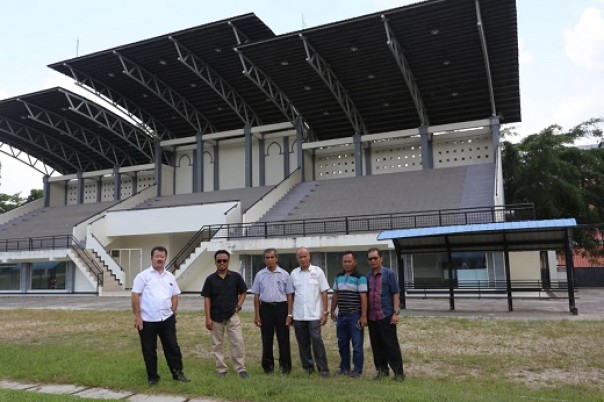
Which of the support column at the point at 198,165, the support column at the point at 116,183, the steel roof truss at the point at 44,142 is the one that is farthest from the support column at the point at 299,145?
the steel roof truss at the point at 44,142

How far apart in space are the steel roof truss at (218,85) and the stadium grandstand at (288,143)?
0.48 ft

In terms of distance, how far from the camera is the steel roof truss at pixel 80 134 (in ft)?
122

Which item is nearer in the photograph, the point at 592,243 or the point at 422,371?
the point at 422,371

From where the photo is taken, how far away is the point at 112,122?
1485 inches

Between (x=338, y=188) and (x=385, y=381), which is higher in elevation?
(x=338, y=188)

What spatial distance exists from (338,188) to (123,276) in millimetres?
13700

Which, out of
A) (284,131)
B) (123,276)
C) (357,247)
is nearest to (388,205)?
(357,247)

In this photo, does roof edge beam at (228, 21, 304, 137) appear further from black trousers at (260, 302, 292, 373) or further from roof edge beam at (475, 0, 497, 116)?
black trousers at (260, 302, 292, 373)

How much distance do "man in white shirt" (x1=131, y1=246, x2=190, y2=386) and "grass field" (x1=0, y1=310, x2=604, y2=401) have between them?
286mm

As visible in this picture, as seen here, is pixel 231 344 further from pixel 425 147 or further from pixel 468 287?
pixel 425 147

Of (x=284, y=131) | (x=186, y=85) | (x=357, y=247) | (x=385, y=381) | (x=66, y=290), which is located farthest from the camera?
(x=284, y=131)

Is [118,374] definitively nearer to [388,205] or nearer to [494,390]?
[494,390]

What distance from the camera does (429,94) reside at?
100 feet

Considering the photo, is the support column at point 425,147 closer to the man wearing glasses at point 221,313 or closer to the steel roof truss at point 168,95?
the steel roof truss at point 168,95
